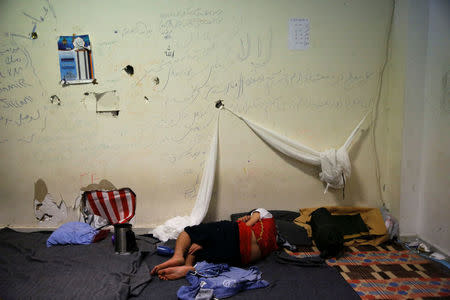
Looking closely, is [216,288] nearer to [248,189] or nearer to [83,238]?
[248,189]

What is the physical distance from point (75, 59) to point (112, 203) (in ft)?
4.18

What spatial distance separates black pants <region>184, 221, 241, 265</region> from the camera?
1.91 m

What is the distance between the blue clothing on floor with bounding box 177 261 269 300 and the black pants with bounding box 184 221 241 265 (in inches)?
2.0

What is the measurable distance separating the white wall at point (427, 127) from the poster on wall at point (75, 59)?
2566mm

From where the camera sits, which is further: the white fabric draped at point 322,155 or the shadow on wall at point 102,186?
the shadow on wall at point 102,186

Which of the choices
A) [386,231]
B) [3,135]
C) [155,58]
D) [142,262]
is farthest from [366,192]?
[3,135]

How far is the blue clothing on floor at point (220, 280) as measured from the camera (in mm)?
1619

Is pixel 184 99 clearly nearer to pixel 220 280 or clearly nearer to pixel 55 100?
pixel 55 100

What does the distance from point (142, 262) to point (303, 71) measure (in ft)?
6.44

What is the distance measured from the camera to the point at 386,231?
90.8 inches

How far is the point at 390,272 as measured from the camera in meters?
1.87

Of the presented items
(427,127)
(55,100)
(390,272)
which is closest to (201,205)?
(390,272)

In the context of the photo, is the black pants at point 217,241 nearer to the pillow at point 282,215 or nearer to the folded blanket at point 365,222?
the pillow at point 282,215

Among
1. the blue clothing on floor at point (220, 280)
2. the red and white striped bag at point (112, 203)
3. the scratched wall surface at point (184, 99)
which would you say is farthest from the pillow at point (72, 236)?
the blue clothing on floor at point (220, 280)
